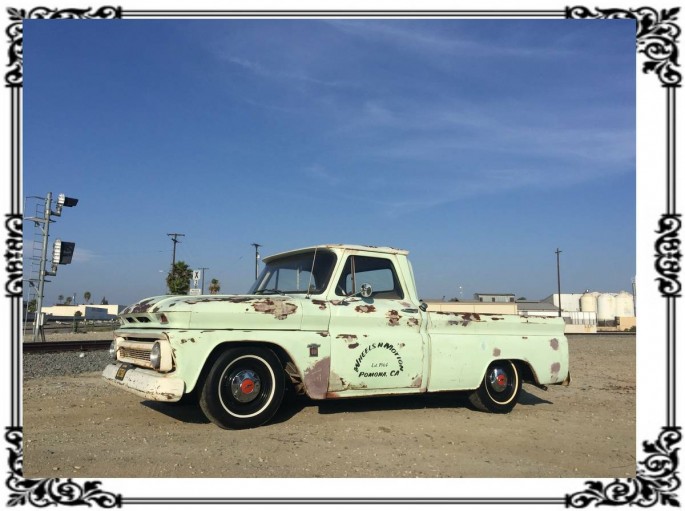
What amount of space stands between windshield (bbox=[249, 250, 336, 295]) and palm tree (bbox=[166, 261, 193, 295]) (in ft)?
149

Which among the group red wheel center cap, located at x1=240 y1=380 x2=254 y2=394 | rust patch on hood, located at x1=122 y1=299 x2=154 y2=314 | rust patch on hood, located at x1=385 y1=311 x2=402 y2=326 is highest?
rust patch on hood, located at x1=122 y1=299 x2=154 y2=314

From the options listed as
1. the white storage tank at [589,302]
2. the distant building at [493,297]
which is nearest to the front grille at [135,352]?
the distant building at [493,297]

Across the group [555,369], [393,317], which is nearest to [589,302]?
[555,369]

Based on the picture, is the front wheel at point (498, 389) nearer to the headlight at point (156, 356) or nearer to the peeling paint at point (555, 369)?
the peeling paint at point (555, 369)

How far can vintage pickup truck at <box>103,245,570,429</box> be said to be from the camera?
198 inches

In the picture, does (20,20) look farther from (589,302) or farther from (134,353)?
(589,302)

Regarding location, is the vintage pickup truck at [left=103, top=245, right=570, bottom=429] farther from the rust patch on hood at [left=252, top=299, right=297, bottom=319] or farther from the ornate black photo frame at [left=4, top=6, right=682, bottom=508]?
the ornate black photo frame at [left=4, top=6, right=682, bottom=508]

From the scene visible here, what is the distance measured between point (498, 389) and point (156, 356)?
4144 millimetres

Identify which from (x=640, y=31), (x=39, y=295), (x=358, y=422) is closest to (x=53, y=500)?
(x=358, y=422)

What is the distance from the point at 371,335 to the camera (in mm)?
5824

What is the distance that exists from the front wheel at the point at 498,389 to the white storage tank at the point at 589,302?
79.4m

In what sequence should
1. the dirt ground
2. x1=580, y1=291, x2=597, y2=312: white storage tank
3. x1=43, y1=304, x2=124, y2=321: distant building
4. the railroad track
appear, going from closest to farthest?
the dirt ground < the railroad track < x1=580, y1=291, x2=597, y2=312: white storage tank < x1=43, y1=304, x2=124, y2=321: distant building

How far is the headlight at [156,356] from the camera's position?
4941 millimetres

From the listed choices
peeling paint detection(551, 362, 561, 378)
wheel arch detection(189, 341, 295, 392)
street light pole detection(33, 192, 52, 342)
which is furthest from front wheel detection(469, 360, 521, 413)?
street light pole detection(33, 192, 52, 342)
